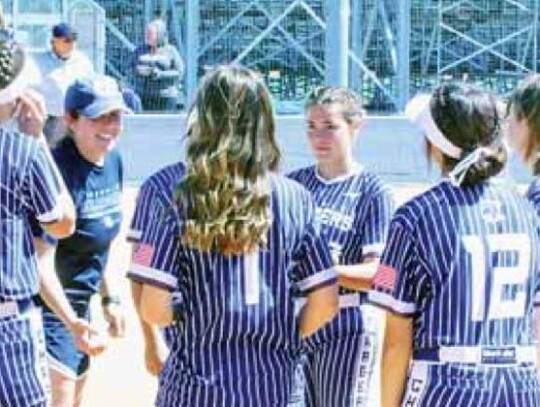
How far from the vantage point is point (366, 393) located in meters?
5.52

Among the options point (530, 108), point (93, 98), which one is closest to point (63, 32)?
point (93, 98)

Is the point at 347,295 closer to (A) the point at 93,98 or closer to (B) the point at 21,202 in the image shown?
(A) the point at 93,98

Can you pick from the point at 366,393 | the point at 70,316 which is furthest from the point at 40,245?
the point at 366,393

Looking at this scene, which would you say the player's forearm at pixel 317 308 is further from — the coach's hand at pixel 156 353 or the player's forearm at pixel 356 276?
the player's forearm at pixel 356 276

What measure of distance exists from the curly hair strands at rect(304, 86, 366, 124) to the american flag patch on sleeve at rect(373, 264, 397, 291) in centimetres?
152

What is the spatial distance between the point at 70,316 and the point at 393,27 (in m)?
17.4

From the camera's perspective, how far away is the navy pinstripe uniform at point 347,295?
5.30 m

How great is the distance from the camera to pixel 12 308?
13.2ft

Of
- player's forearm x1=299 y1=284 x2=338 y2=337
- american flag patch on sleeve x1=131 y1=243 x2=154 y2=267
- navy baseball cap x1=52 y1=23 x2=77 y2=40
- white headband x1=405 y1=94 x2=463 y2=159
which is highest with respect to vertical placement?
navy baseball cap x1=52 y1=23 x2=77 y2=40

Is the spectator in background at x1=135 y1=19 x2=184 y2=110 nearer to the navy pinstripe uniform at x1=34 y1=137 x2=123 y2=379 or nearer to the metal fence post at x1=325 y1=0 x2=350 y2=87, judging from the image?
the metal fence post at x1=325 y1=0 x2=350 y2=87

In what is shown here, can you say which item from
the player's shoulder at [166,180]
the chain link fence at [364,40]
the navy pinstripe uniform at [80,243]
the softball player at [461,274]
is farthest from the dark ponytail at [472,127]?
the chain link fence at [364,40]

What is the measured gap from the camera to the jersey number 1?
13.0 ft

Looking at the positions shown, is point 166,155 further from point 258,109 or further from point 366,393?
point 258,109

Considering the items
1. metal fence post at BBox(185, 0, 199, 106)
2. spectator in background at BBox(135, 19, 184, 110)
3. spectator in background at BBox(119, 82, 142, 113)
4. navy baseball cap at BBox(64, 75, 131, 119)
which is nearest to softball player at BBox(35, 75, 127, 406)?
navy baseball cap at BBox(64, 75, 131, 119)
